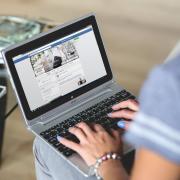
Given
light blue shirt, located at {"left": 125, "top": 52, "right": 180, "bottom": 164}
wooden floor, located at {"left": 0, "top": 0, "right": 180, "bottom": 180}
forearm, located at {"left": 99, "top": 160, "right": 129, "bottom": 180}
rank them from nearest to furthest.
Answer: light blue shirt, located at {"left": 125, "top": 52, "right": 180, "bottom": 164}, forearm, located at {"left": 99, "top": 160, "right": 129, "bottom": 180}, wooden floor, located at {"left": 0, "top": 0, "right": 180, "bottom": 180}

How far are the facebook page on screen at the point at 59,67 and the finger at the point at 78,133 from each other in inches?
5.6

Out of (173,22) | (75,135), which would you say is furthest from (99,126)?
(173,22)

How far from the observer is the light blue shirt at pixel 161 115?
679 mm

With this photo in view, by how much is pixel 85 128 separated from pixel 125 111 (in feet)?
0.46

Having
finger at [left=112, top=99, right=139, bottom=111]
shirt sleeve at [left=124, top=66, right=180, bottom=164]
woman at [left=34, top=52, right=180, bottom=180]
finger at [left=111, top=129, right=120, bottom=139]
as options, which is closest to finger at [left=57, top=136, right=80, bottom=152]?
finger at [left=111, top=129, right=120, bottom=139]

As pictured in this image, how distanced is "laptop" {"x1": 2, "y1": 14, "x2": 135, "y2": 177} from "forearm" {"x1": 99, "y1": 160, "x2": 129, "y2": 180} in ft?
0.33

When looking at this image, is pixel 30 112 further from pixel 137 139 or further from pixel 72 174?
pixel 137 139

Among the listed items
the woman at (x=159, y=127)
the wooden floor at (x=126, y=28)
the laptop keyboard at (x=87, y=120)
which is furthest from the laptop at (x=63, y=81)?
the wooden floor at (x=126, y=28)

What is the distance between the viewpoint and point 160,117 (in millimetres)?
690

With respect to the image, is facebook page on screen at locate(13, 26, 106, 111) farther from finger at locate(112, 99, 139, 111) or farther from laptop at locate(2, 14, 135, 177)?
finger at locate(112, 99, 139, 111)

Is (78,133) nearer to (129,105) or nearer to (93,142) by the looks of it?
(93,142)

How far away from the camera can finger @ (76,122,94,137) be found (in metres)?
1.18

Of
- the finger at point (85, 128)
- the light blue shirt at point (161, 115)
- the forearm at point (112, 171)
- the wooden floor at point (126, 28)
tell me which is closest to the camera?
the light blue shirt at point (161, 115)

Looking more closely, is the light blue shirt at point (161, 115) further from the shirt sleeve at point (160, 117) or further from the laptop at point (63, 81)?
the laptop at point (63, 81)
